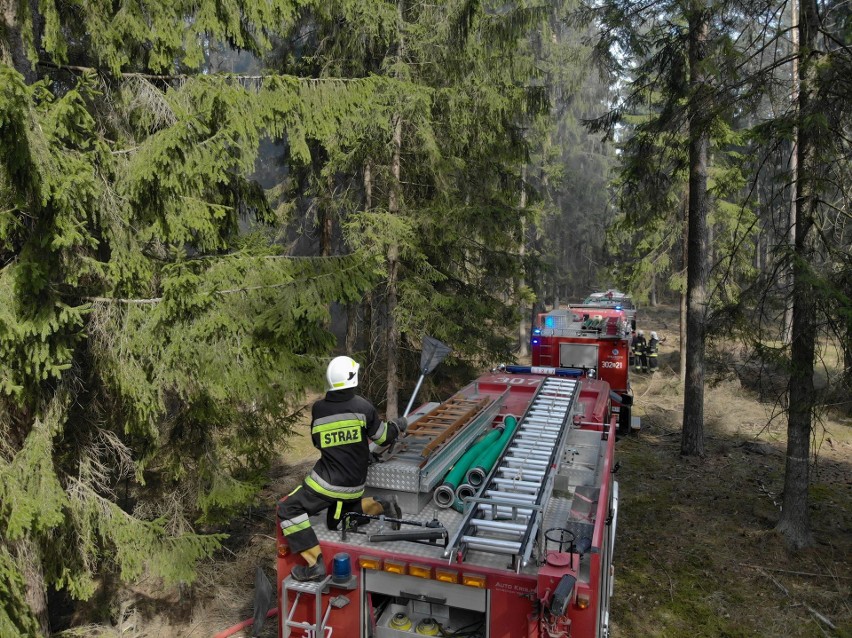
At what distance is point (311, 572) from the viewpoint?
434 cm

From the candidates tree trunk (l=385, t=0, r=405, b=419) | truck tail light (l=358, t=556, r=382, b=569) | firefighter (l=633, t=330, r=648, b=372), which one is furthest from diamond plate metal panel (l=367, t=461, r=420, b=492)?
firefighter (l=633, t=330, r=648, b=372)

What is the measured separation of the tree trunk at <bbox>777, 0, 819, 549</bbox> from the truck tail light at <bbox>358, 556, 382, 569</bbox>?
5571 millimetres

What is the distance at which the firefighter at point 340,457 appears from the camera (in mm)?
4574

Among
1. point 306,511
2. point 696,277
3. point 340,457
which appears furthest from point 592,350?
point 306,511

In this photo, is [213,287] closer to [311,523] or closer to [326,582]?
[311,523]

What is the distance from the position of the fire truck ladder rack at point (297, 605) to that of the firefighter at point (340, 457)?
3.1 inches

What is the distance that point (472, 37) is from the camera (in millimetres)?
11312

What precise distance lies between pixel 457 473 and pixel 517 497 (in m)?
0.71

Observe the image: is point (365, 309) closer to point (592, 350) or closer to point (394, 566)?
point (592, 350)

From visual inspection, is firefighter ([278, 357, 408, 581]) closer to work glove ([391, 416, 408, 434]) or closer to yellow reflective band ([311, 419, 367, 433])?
yellow reflective band ([311, 419, 367, 433])

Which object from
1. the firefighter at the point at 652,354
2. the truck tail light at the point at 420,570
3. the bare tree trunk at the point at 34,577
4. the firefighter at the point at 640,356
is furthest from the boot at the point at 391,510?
the firefighter at the point at 652,354

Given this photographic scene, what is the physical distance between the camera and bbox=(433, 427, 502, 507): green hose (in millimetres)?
4805

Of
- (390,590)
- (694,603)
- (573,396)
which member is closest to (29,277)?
(390,590)

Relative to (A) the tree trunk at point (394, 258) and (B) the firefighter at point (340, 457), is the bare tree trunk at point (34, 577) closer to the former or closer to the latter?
(B) the firefighter at point (340, 457)
